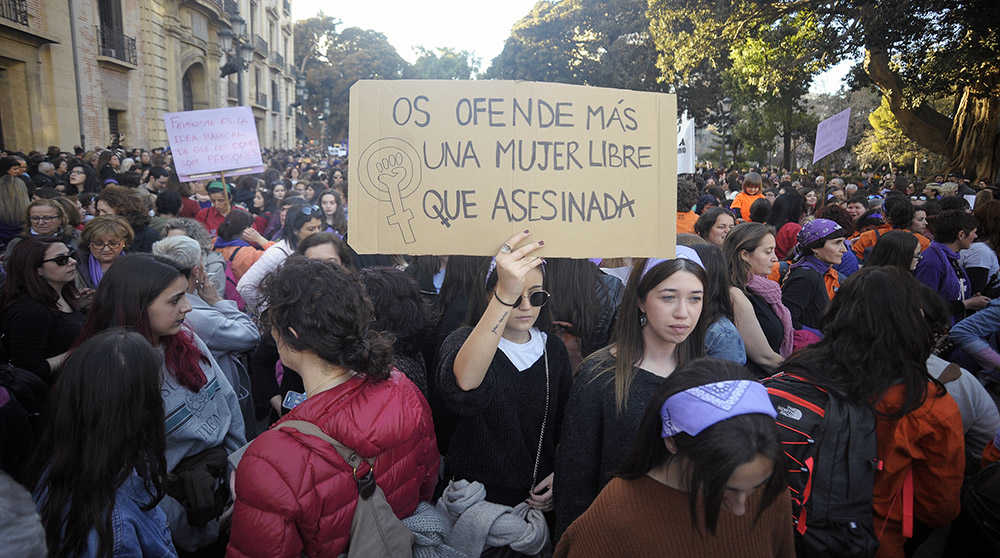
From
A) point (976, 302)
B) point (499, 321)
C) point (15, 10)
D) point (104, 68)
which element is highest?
point (15, 10)

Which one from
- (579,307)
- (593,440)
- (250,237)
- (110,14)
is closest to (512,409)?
(593,440)

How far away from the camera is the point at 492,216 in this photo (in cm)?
188

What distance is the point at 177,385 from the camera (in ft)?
7.86

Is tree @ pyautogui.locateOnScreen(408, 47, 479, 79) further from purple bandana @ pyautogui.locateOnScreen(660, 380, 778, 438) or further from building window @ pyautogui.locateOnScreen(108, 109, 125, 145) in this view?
purple bandana @ pyautogui.locateOnScreen(660, 380, 778, 438)

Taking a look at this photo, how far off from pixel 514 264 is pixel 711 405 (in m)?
0.69

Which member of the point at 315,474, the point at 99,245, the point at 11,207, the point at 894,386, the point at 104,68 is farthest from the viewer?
the point at 104,68

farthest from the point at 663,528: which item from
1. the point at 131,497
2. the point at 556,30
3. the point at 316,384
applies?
the point at 556,30

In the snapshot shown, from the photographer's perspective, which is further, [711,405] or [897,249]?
[897,249]

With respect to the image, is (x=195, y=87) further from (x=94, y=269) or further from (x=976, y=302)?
(x=976, y=302)

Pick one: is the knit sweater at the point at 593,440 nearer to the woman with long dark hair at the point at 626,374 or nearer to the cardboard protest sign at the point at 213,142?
the woman with long dark hair at the point at 626,374

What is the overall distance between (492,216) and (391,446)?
77 cm

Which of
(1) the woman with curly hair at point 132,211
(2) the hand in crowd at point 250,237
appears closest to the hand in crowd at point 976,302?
(2) the hand in crowd at point 250,237

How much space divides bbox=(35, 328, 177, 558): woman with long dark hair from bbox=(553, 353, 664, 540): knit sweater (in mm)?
1319

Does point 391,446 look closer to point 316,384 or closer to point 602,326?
point 316,384
